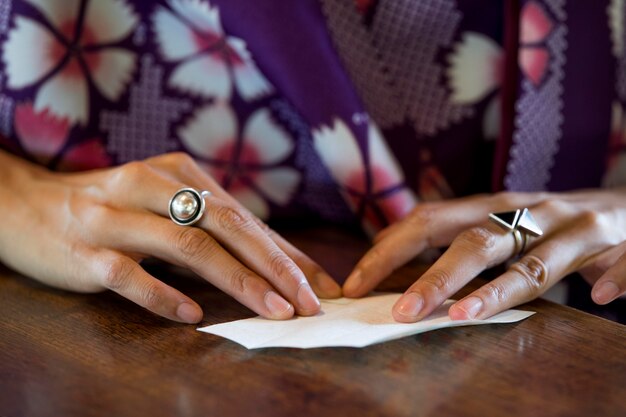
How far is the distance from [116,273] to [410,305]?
0.85ft

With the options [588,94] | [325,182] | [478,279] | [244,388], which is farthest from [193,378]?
[588,94]

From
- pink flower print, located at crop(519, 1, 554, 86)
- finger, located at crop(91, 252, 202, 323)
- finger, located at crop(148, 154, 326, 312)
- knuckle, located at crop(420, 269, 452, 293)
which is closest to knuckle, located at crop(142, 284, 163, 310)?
finger, located at crop(91, 252, 202, 323)

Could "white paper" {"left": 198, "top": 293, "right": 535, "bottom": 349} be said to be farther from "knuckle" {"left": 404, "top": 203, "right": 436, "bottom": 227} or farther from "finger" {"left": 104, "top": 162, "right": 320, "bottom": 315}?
"knuckle" {"left": 404, "top": 203, "right": 436, "bottom": 227}

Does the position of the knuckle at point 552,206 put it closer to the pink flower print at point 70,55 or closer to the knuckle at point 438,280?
the knuckle at point 438,280

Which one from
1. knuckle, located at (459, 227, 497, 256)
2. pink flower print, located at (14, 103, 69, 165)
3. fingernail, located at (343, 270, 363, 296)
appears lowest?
fingernail, located at (343, 270, 363, 296)

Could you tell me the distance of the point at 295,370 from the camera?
554mm

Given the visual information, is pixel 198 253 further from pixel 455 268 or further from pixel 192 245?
pixel 455 268

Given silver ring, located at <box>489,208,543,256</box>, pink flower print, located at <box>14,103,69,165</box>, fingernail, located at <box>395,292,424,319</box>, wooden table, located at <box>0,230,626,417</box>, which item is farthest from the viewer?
pink flower print, located at <box>14,103,69,165</box>

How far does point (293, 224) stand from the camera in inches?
38.8

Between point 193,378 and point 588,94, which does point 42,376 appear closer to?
point 193,378

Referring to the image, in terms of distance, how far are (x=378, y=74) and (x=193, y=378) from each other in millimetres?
501

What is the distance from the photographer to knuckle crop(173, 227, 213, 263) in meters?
0.68

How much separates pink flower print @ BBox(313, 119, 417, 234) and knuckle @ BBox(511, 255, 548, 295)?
218 mm

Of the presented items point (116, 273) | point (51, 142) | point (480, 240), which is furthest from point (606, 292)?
point (51, 142)
